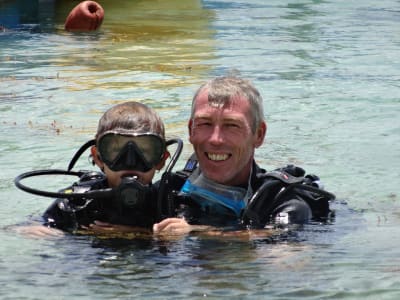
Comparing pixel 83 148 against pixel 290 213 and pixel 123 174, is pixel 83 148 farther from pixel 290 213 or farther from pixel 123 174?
pixel 290 213

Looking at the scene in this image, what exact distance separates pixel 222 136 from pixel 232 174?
0.20 m

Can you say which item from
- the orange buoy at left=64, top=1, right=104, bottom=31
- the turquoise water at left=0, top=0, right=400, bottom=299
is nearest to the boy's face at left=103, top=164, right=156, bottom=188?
the turquoise water at left=0, top=0, right=400, bottom=299

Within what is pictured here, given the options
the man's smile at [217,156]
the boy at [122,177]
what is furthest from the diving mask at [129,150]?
the man's smile at [217,156]

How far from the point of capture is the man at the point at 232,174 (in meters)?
4.48

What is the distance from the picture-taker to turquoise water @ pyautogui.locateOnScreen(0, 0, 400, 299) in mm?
4113

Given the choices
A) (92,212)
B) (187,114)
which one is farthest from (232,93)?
(187,114)

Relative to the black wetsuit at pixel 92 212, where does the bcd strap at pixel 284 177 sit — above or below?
above

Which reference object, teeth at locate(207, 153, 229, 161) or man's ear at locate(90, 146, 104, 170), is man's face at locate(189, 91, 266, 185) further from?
man's ear at locate(90, 146, 104, 170)

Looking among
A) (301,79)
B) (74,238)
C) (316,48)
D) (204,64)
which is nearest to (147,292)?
(74,238)

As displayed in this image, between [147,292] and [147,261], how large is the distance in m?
0.48

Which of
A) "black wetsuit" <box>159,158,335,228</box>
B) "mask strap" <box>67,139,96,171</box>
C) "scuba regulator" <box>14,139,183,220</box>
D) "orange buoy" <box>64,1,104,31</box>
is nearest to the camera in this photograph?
"scuba regulator" <box>14,139,183,220</box>

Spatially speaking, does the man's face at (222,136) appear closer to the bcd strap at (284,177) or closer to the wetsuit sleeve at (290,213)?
the bcd strap at (284,177)

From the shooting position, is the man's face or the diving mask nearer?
the diving mask

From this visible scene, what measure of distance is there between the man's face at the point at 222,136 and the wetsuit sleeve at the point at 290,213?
0.85 ft
